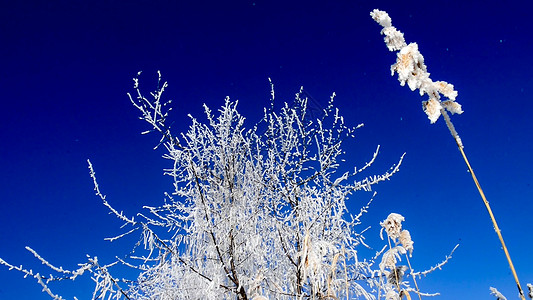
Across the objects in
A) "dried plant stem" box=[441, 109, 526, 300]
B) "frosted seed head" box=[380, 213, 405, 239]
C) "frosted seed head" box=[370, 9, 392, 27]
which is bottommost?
"dried plant stem" box=[441, 109, 526, 300]

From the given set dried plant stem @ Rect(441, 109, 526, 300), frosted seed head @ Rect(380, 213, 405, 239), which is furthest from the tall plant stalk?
frosted seed head @ Rect(380, 213, 405, 239)

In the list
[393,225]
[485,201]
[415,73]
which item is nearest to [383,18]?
[415,73]

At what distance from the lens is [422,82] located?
48.2 inches

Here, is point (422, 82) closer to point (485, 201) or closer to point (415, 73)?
point (415, 73)

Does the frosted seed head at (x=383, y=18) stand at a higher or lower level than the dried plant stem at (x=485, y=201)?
higher

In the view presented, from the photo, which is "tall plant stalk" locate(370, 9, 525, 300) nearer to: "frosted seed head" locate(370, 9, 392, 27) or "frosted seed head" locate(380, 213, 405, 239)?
"frosted seed head" locate(370, 9, 392, 27)

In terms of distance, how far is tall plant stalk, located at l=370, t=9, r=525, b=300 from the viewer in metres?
0.94

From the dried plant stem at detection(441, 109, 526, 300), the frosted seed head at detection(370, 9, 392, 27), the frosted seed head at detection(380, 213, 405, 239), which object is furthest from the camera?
the frosted seed head at detection(380, 213, 405, 239)

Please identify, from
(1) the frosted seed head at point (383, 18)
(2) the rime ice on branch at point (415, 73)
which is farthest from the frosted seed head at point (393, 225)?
(1) the frosted seed head at point (383, 18)

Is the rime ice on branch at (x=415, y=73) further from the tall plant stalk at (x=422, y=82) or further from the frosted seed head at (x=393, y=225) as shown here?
the frosted seed head at (x=393, y=225)

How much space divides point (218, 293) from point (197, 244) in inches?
24.8

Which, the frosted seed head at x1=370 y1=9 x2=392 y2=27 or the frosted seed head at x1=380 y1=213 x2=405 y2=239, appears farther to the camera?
the frosted seed head at x1=380 y1=213 x2=405 y2=239

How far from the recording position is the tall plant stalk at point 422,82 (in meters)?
0.94

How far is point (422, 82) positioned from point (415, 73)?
2.2 inches
